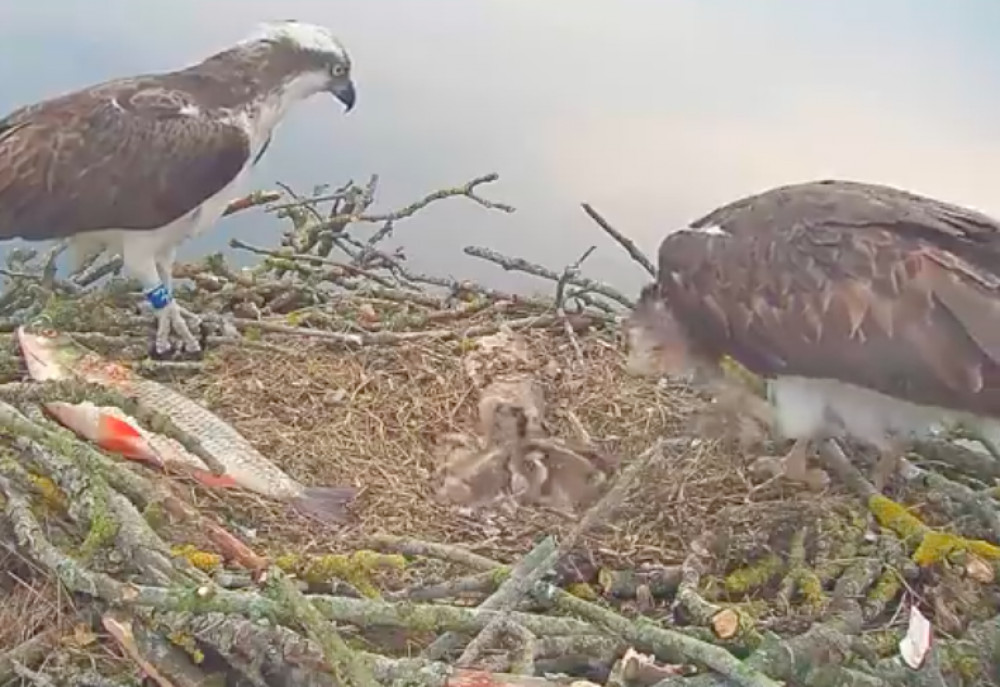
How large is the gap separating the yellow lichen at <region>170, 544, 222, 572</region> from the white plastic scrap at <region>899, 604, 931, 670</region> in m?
1.59

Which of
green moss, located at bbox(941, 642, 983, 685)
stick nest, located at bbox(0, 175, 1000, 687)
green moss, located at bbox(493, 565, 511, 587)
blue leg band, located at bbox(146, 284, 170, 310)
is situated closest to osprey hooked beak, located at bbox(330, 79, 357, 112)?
stick nest, located at bbox(0, 175, 1000, 687)

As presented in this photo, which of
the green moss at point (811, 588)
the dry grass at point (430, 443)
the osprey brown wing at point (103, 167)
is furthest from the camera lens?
the osprey brown wing at point (103, 167)

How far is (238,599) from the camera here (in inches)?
102

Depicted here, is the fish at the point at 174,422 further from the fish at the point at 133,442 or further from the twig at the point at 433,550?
the twig at the point at 433,550

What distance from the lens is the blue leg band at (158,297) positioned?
4.98 meters

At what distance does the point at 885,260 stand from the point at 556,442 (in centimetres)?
120

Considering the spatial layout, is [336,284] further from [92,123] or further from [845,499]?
[845,499]

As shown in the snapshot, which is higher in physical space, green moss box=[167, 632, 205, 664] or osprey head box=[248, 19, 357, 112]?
osprey head box=[248, 19, 357, 112]

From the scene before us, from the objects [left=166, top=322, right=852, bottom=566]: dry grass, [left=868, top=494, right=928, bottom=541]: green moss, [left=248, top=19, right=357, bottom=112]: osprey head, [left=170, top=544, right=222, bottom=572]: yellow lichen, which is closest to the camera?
[left=170, top=544, right=222, bottom=572]: yellow lichen

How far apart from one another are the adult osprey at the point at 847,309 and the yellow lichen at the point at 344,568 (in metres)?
1.45

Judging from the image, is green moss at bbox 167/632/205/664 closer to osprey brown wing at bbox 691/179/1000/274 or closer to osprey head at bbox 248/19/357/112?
osprey brown wing at bbox 691/179/1000/274

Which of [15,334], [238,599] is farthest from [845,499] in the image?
[15,334]

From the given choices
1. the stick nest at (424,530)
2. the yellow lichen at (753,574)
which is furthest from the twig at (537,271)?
the yellow lichen at (753,574)

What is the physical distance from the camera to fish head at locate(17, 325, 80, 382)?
4.41 m
